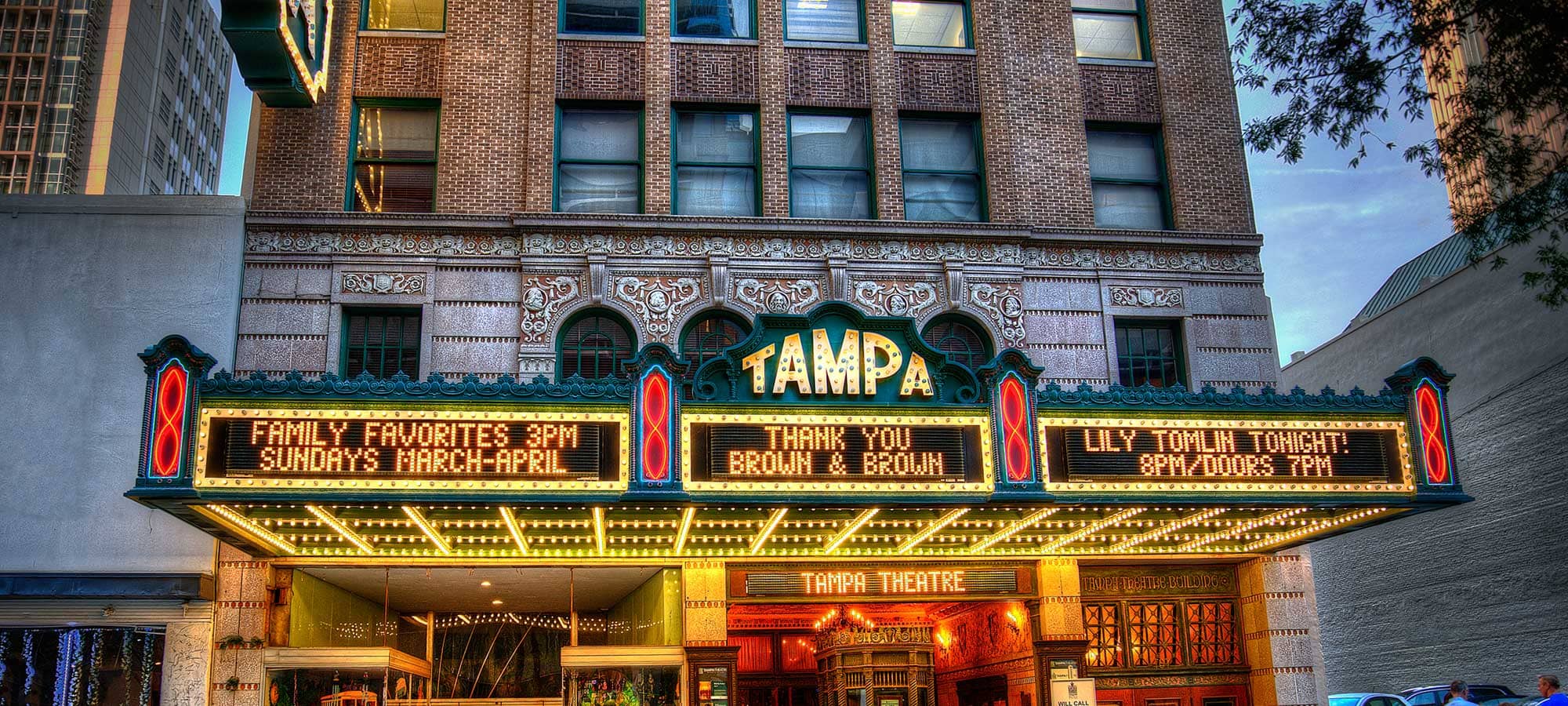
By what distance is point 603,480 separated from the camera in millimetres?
14617

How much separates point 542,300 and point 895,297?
5.66 meters

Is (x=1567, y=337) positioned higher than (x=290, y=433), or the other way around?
(x=1567, y=337)

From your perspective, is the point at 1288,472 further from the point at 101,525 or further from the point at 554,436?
the point at 101,525

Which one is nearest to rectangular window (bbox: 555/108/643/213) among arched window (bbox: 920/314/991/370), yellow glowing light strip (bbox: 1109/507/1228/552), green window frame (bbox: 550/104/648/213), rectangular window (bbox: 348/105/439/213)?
green window frame (bbox: 550/104/648/213)

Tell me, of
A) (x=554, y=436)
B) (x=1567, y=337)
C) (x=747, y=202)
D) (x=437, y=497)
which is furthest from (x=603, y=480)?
(x=1567, y=337)

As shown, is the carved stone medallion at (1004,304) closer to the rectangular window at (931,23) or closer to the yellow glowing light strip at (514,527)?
the rectangular window at (931,23)

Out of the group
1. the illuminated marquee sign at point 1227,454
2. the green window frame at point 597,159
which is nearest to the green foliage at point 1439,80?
the illuminated marquee sign at point 1227,454

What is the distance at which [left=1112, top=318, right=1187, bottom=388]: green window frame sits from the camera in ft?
68.7

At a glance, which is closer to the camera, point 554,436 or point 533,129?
point 554,436

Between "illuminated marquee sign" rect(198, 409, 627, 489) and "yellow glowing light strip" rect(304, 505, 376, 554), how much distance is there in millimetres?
772

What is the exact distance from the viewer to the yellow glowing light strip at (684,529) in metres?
15.9

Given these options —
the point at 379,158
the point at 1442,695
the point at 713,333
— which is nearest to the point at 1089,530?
the point at 713,333

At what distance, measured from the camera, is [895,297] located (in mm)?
20391

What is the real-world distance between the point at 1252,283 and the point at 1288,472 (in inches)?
238
